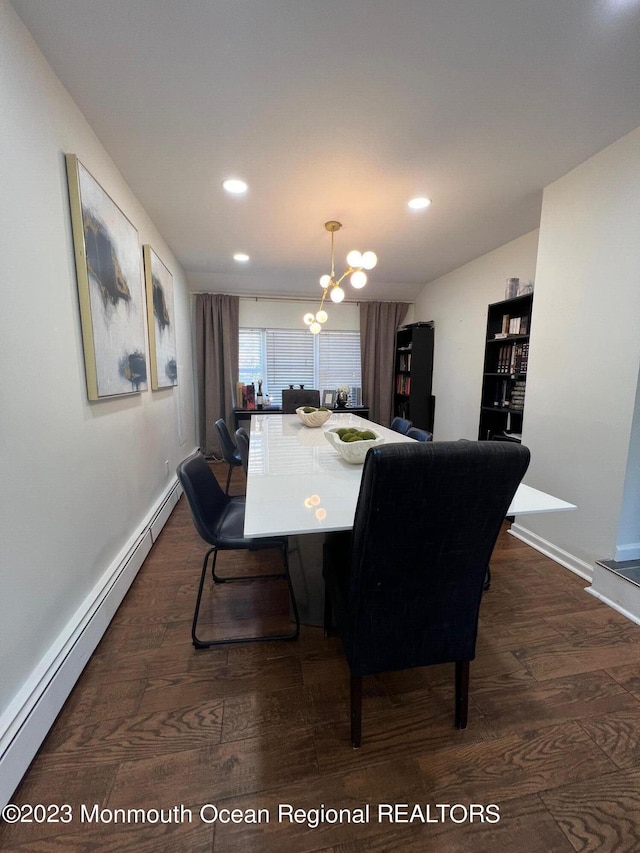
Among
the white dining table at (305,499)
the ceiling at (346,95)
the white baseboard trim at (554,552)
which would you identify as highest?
the ceiling at (346,95)

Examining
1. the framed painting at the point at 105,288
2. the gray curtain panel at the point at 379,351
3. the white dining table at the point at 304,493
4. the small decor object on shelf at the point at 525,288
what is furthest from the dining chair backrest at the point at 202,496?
the gray curtain panel at the point at 379,351

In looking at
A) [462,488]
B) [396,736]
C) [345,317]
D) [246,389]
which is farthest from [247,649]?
[345,317]

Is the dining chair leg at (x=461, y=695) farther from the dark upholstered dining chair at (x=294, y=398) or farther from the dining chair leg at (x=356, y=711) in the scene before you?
the dark upholstered dining chair at (x=294, y=398)

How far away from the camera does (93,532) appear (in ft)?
5.11

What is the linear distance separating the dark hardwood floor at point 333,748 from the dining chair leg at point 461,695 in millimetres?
42

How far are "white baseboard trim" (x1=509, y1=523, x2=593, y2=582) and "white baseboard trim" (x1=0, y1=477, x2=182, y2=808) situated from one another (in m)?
2.66

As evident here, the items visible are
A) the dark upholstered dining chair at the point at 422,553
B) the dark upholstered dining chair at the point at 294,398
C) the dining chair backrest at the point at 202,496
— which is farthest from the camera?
the dark upholstered dining chair at the point at 294,398

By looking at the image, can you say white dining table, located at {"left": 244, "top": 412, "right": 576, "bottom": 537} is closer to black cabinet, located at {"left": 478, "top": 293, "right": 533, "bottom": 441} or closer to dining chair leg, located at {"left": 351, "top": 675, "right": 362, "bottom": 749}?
dining chair leg, located at {"left": 351, "top": 675, "right": 362, "bottom": 749}

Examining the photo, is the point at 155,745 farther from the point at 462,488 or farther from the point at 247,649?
the point at 462,488

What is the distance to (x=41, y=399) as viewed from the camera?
1.19m

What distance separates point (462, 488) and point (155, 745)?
1.30m

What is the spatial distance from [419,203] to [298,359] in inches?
113

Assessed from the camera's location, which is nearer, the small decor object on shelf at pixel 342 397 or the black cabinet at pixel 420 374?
the black cabinet at pixel 420 374

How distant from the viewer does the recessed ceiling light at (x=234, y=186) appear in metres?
2.14
